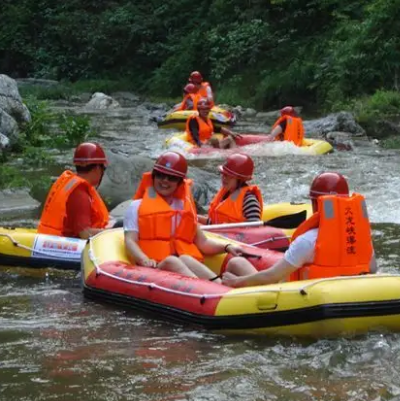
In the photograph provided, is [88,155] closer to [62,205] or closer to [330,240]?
[62,205]

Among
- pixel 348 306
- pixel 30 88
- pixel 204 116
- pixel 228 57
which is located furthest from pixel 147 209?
pixel 30 88

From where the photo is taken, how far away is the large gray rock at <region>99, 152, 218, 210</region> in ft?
35.3

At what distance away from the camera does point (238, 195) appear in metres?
7.68

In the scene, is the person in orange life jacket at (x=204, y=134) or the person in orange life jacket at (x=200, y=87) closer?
the person in orange life jacket at (x=204, y=134)

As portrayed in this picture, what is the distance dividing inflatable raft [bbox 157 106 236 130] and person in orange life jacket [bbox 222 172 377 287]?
10.8 meters

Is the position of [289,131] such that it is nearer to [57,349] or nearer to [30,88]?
[57,349]

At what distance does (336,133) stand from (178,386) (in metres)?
13.1

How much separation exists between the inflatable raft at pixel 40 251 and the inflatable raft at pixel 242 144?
24.9 ft

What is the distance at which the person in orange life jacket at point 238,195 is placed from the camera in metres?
7.54

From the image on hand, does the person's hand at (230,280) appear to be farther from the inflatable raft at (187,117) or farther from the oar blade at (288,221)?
the inflatable raft at (187,117)

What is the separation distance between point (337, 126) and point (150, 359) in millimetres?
13484

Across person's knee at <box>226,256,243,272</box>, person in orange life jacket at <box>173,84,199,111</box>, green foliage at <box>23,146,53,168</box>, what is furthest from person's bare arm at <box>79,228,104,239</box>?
person in orange life jacket at <box>173,84,199,111</box>

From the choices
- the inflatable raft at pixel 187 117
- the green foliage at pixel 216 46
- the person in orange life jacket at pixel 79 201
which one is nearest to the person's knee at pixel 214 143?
the inflatable raft at pixel 187 117

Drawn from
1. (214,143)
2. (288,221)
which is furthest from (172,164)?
(214,143)
